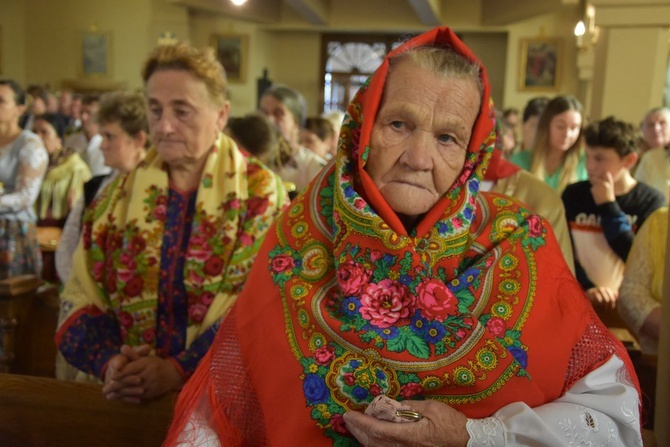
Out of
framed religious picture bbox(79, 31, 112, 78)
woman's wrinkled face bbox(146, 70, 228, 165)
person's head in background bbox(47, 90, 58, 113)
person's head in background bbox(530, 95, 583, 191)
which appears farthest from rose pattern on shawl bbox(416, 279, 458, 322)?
framed religious picture bbox(79, 31, 112, 78)

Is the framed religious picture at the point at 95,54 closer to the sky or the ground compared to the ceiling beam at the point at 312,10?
closer to the ground

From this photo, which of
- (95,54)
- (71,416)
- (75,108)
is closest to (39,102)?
(75,108)

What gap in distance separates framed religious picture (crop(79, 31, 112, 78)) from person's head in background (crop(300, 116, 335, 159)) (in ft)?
38.5

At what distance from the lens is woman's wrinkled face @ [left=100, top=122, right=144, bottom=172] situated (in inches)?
129

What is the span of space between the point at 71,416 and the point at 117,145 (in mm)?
1555

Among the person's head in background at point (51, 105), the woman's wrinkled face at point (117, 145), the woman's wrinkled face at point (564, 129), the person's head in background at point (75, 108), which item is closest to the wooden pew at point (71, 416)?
the woman's wrinkled face at point (117, 145)

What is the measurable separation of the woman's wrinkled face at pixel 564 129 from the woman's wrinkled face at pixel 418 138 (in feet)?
8.41

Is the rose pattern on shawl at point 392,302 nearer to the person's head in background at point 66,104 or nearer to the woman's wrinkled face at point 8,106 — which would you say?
the woman's wrinkled face at point 8,106

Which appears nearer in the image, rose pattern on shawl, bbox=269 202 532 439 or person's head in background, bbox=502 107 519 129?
rose pattern on shawl, bbox=269 202 532 439

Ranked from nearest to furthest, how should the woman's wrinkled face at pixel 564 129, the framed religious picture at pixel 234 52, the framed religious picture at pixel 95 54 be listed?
the woman's wrinkled face at pixel 564 129 < the framed religious picture at pixel 95 54 < the framed religious picture at pixel 234 52

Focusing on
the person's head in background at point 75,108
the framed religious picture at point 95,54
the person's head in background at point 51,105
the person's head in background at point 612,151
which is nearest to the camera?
the person's head in background at point 612,151

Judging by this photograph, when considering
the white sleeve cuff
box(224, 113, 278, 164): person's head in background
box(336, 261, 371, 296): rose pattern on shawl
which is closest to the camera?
the white sleeve cuff

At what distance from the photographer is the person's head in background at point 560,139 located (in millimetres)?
4008

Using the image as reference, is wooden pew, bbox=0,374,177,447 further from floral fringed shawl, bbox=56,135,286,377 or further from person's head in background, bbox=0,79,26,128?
person's head in background, bbox=0,79,26,128
